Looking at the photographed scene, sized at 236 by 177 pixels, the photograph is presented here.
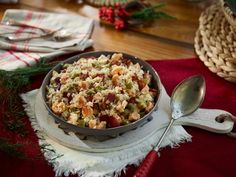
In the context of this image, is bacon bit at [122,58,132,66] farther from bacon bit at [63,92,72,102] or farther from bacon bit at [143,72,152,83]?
bacon bit at [63,92,72,102]

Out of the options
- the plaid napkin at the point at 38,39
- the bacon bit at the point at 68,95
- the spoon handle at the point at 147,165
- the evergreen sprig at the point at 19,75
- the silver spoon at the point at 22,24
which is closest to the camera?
the spoon handle at the point at 147,165

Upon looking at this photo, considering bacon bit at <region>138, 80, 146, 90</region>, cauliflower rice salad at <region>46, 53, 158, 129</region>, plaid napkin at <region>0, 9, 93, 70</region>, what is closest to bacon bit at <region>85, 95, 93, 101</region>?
cauliflower rice salad at <region>46, 53, 158, 129</region>

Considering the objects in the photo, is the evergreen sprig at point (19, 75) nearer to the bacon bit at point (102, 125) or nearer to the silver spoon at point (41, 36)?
the silver spoon at point (41, 36)

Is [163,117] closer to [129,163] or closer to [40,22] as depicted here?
[129,163]

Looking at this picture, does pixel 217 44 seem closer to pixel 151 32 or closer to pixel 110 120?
pixel 151 32

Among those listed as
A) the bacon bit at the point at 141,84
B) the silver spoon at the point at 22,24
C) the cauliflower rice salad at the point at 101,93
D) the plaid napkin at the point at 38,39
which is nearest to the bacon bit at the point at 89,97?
the cauliflower rice salad at the point at 101,93

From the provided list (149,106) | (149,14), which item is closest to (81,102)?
(149,106)
